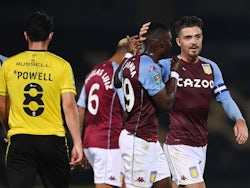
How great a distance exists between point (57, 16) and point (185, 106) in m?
6.20

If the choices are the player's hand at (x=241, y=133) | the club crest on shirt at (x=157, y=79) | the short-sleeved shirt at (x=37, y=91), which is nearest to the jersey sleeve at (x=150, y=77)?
the club crest on shirt at (x=157, y=79)

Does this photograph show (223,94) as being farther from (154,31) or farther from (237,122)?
(154,31)

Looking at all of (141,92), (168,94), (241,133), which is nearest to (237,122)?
(241,133)

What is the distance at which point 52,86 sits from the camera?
7.16m

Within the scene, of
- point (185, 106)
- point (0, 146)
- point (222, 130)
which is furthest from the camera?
point (222, 130)

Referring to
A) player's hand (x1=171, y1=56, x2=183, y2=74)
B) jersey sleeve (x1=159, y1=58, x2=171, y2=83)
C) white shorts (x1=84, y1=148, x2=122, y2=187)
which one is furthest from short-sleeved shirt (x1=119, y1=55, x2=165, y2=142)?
white shorts (x1=84, y1=148, x2=122, y2=187)

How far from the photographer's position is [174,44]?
567 inches

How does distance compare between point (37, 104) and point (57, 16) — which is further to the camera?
point (57, 16)

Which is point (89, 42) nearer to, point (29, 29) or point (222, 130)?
point (222, 130)

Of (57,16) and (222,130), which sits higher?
(57,16)

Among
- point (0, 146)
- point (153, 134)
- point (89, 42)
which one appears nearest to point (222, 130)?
point (89, 42)

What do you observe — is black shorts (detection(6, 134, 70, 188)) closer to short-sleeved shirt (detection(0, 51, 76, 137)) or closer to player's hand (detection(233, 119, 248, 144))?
short-sleeved shirt (detection(0, 51, 76, 137))

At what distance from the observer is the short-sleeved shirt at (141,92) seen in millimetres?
7516

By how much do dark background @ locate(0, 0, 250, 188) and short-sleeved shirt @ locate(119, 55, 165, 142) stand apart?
6434mm
